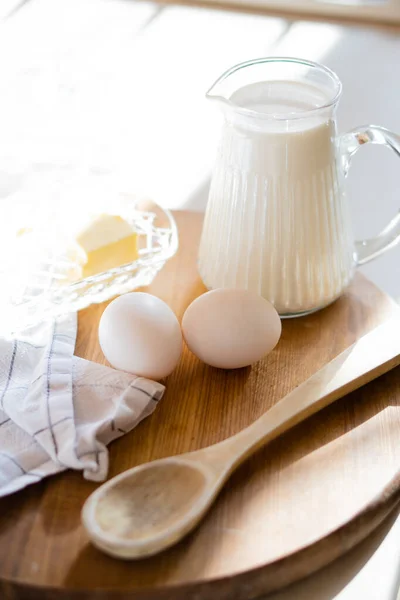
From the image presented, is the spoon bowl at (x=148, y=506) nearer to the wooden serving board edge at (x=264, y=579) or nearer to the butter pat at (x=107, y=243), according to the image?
the wooden serving board edge at (x=264, y=579)

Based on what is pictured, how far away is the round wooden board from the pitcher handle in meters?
0.09

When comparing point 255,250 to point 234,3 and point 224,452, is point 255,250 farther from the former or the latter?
point 234,3

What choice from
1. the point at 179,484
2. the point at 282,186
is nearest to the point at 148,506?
the point at 179,484

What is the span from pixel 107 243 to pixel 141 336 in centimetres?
19

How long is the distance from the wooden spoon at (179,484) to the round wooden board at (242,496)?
2 centimetres

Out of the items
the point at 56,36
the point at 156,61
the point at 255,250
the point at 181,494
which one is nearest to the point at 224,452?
the point at 181,494

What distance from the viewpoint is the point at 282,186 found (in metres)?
0.71

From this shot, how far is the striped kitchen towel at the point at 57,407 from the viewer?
0.59 m

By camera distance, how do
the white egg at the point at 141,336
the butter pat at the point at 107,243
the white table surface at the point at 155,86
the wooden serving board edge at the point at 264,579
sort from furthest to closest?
the white table surface at the point at 155,86
the butter pat at the point at 107,243
the white egg at the point at 141,336
the wooden serving board edge at the point at 264,579

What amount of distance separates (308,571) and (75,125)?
1071mm

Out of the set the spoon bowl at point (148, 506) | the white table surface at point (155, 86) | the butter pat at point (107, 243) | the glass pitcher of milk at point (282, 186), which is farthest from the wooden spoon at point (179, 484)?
the white table surface at point (155, 86)

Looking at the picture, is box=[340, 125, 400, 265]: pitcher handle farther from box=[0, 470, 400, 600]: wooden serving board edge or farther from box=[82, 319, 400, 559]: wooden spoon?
box=[0, 470, 400, 600]: wooden serving board edge

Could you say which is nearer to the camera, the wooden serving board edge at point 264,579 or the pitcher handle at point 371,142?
the wooden serving board edge at point 264,579

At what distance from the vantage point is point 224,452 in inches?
23.1
